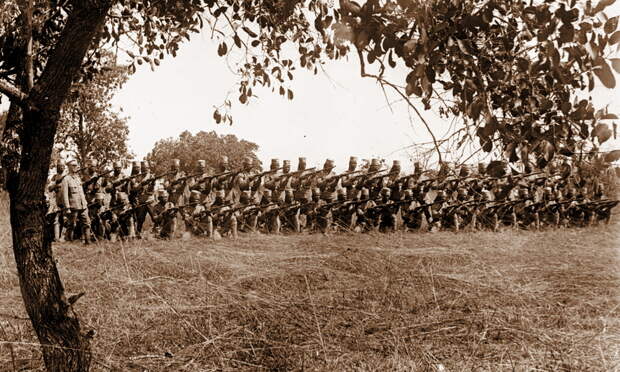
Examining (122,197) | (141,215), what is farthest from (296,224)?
(122,197)

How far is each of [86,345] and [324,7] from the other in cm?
249

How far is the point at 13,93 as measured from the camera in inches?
99.2

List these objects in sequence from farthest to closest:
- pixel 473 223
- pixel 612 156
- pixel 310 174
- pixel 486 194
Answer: pixel 486 194 → pixel 473 223 → pixel 310 174 → pixel 612 156

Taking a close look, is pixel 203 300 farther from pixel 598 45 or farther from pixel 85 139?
pixel 85 139

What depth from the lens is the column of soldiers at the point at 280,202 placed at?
9398mm

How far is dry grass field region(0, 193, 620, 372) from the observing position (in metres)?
3.14

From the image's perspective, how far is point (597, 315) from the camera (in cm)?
453

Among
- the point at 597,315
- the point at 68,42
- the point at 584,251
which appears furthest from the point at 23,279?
the point at 584,251

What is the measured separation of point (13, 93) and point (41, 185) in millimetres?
483

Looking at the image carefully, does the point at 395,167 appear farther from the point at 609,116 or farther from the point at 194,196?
the point at 609,116

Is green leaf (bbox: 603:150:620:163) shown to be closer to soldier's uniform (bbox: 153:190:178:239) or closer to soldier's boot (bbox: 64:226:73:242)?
soldier's uniform (bbox: 153:190:178:239)

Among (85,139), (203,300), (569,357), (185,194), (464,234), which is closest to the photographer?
(569,357)

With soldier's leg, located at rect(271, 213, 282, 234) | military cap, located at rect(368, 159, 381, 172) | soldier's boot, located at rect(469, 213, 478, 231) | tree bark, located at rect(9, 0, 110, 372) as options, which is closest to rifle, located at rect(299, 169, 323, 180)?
soldier's leg, located at rect(271, 213, 282, 234)

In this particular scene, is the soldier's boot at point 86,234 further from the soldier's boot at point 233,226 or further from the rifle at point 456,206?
the rifle at point 456,206
